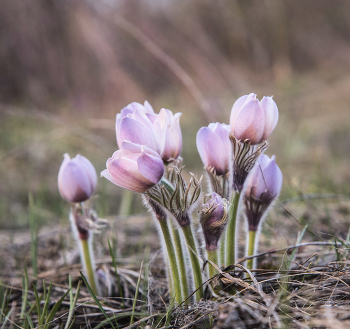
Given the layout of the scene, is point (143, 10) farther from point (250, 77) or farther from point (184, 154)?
point (184, 154)

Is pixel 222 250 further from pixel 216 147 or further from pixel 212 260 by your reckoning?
pixel 216 147

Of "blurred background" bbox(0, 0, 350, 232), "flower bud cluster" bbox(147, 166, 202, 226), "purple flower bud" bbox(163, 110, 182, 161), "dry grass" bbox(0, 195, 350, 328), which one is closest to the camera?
"dry grass" bbox(0, 195, 350, 328)

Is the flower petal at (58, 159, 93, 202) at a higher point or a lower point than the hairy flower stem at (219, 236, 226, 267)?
higher

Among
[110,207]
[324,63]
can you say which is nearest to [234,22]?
[110,207]

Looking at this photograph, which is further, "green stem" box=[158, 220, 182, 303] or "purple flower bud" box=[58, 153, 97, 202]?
"purple flower bud" box=[58, 153, 97, 202]

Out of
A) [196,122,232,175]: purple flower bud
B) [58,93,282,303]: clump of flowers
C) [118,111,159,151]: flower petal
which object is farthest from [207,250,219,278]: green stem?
[118,111,159,151]: flower petal

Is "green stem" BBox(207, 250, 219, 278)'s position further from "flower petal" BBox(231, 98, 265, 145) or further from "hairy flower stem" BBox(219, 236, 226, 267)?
"flower petal" BBox(231, 98, 265, 145)

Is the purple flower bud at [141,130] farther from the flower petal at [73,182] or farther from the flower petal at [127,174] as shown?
the flower petal at [73,182]
